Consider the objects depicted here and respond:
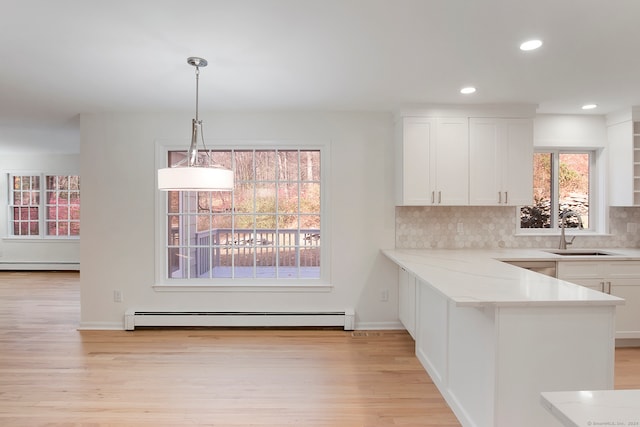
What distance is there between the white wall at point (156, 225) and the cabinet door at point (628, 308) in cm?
204

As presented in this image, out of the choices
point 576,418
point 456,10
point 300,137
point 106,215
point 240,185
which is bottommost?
point 576,418

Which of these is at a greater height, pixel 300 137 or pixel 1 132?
pixel 1 132

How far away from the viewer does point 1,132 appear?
5.20m

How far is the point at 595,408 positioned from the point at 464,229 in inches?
132

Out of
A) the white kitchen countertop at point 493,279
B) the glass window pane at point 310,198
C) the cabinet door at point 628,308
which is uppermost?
the glass window pane at point 310,198

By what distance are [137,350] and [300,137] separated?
8.62 ft

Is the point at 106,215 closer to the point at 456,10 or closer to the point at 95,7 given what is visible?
the point at 95,7

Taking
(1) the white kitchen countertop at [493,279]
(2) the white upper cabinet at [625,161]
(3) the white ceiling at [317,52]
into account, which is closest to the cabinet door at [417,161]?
(3) the white ceiling at [317,52]

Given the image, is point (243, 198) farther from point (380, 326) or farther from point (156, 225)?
point (380, 326)

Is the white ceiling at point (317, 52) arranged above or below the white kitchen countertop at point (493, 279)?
above

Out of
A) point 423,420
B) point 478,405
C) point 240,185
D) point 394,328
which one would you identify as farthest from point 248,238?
point 478,405

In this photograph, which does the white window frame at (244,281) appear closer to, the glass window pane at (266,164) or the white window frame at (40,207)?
the glass window pane at (266,164)

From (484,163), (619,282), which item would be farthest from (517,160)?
(619,282)

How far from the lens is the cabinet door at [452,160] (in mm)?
3650
